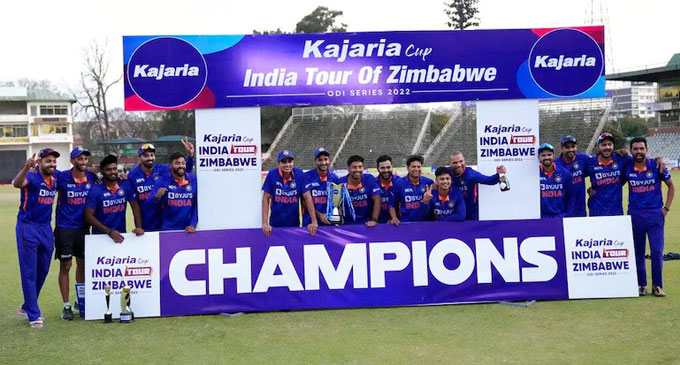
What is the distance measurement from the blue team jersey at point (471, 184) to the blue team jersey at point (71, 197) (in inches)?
179

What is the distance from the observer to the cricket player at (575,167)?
8820mm

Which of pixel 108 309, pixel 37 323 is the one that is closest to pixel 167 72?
pixel 108 309

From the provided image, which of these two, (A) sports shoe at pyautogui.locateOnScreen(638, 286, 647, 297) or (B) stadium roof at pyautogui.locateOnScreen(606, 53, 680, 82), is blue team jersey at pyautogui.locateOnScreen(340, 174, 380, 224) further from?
(B) stadium roof at pyautogui.locateOnScreen(606, 53, 680, 82)

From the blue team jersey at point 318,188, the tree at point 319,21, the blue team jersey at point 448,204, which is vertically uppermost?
the tree at point 319,21

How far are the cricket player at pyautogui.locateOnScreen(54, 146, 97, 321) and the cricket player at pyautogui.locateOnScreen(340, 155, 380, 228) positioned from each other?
3.14 m

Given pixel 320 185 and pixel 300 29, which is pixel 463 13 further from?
pixel 320 185

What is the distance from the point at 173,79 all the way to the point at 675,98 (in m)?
77.1

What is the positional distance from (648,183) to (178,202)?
19.2ft

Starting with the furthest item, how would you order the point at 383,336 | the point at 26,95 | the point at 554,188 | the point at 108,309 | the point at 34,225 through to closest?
the point at 26,95 < the point at 554,188 < the point at 108,309 < the point at 34,225 < the point at 383,336

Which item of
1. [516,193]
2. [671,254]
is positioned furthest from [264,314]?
[671,254]

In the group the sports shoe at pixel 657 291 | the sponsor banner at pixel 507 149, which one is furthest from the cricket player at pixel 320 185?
the sports shoe at pixel 657 291

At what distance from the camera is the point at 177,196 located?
849cm

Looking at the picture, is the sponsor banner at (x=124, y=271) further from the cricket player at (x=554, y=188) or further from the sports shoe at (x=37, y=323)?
the cricket player at (x=554, y=188)

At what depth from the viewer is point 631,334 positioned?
21.5 feet
